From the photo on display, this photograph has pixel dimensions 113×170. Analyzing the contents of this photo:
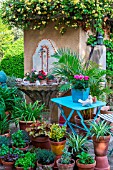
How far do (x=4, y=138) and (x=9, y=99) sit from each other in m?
1.08

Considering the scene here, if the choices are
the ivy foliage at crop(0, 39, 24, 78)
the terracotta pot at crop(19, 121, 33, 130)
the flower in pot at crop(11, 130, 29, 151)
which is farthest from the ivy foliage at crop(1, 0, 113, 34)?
the ivy foliage at crop(0, 39, 24, 78)

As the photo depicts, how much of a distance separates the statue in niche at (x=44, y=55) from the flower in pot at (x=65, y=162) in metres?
2.78

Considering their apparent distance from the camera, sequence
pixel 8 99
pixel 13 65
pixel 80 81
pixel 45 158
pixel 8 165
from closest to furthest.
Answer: pixel 45 158
pixel 8 165
pixel 80 81
pixel 8 99
pixel 13 65

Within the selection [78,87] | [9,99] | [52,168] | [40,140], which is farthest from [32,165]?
[9,99]

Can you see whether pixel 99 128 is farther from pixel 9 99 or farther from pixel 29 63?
pixel 29 63

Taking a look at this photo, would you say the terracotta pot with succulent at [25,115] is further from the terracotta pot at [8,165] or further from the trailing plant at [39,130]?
the terracotta pot at [8,165]

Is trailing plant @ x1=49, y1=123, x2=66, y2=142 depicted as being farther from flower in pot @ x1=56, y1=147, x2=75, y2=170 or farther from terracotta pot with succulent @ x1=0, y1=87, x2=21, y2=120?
terracotta pot with succulent @ x1=0, y1=87, x2=21, y2=120

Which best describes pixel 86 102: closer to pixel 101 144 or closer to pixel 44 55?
pixel 101 144

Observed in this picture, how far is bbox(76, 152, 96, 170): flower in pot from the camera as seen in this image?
3.08 m

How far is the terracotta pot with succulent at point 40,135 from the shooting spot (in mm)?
3759

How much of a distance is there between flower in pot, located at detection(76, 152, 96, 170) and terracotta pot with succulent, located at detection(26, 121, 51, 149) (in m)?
0.75

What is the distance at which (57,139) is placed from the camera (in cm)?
343

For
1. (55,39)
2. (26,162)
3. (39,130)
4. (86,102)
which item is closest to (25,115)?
(39,130)

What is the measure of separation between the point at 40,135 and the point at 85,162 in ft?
2.97
